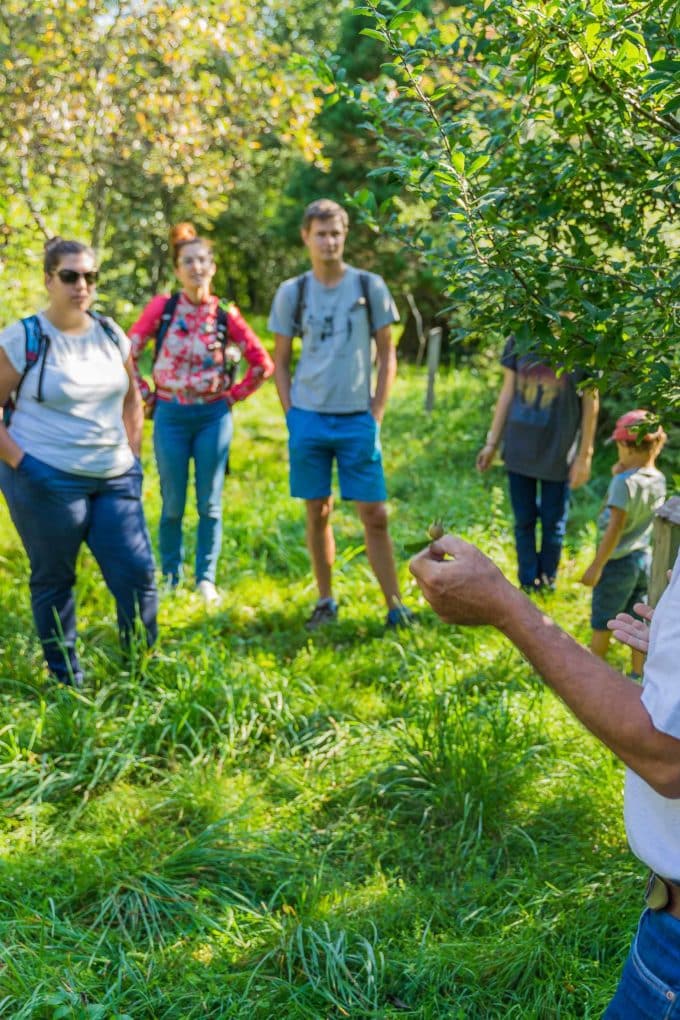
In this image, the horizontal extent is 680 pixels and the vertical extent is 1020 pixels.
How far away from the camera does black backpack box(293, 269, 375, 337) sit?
191 inches

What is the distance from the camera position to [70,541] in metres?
4.09

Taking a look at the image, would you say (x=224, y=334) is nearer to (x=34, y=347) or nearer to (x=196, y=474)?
(x=196, y=474)

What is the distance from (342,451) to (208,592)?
1109 millimetres

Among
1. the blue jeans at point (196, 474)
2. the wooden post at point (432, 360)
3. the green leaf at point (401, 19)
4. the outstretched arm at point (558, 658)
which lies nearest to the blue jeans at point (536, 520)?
the blue jeans at point (196, 474)

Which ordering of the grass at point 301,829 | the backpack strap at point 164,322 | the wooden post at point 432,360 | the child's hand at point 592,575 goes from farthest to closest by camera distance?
the wooden post at point 432,360
the backpack strap at point 164,322
the child's hand at point 592,575
the grass at point 301,829

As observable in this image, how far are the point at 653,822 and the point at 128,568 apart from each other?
120 inches

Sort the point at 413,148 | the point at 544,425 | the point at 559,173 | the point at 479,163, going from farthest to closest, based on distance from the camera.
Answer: the point at 544,425, the point at 413,148, the point at 559,173, the point at 479,163

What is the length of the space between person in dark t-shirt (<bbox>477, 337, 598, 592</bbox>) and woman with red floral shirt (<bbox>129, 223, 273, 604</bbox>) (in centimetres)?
137

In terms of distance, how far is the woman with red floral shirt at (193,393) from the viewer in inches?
210

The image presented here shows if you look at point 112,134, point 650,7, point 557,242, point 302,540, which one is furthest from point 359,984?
point 112,134

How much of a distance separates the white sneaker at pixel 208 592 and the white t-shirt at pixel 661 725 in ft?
12.3

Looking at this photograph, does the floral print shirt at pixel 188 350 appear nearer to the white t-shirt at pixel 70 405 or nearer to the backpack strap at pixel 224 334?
the backpack strap at pixel 224 334

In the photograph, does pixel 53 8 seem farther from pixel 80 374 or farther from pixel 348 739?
pixel 348 739

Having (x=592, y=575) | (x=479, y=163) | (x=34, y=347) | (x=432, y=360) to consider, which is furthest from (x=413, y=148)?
(x=432, y=360)
